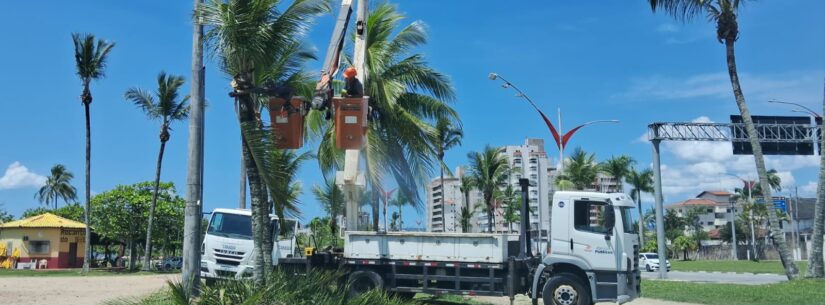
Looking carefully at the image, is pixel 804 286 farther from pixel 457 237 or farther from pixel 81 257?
pixel 81 257

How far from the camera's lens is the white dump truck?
600 inches

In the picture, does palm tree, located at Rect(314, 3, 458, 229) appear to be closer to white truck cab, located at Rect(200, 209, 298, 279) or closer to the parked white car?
white truck cab, located at Rect(200, 209, 298, 279)

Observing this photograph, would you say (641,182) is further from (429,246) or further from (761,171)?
(429,246)

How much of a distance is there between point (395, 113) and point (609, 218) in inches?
319

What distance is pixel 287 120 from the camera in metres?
12.2

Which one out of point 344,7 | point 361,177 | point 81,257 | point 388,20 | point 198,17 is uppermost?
point 388,20

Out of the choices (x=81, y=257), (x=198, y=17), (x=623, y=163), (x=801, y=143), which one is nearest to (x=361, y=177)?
(x=198, y=17)

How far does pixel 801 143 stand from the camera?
131ft

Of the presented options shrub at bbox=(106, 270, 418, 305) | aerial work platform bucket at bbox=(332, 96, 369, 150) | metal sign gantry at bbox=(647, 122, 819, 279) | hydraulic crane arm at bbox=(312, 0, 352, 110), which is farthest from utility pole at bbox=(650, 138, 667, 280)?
shrub at bbox=(106, 270, 418, 305)

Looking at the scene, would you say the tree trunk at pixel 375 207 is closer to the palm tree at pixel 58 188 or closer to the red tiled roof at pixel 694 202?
the palm tree at pixel 58 188

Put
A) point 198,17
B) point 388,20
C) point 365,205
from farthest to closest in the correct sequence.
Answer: point 388,20, point 365,205, point 198,17

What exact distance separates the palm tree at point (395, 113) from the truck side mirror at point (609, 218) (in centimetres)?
656

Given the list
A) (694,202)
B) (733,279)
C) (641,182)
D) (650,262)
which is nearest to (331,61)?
(733,279)

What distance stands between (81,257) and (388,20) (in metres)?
38.9
